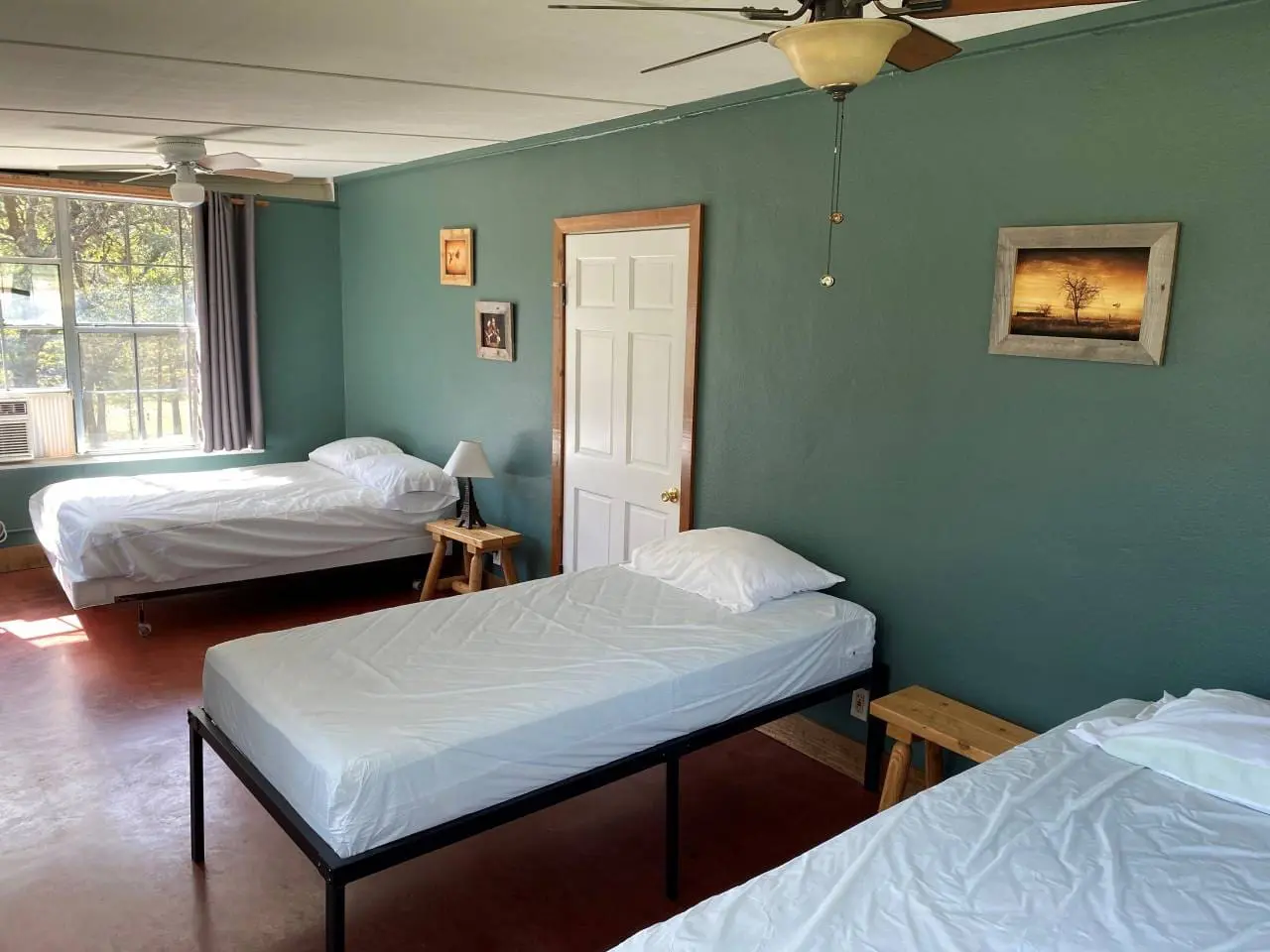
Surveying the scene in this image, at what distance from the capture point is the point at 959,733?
2.69 meters

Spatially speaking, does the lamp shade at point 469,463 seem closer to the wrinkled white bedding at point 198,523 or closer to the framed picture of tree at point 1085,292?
the wrinkled white bedding at point 198,523

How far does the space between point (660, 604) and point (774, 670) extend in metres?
0.47

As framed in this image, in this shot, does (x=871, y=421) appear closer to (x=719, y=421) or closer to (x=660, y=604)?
(x=719, y=421)

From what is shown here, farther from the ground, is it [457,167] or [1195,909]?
[457,167]

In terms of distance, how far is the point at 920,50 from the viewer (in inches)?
70.5

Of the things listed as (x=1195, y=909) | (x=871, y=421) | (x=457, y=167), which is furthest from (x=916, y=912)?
(x=457, y=167)

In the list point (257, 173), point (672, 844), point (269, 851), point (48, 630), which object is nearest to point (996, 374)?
point (672, 844)

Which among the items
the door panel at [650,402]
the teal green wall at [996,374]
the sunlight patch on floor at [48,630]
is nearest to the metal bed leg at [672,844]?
the teal green wall at [996,374]

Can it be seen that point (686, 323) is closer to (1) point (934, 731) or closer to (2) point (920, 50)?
(1) point (934, 731)

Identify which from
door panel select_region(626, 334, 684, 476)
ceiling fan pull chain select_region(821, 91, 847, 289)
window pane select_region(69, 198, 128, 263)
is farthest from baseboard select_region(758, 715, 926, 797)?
window pane select_region(69, 198, 128, 263)

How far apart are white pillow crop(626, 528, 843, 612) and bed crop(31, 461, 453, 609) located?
2.13 meters

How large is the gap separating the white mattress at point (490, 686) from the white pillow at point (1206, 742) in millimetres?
944

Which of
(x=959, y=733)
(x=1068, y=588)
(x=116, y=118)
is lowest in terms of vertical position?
(x=959, y=733)

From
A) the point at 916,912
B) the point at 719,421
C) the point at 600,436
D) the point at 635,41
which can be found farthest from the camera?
the point at 600,436
